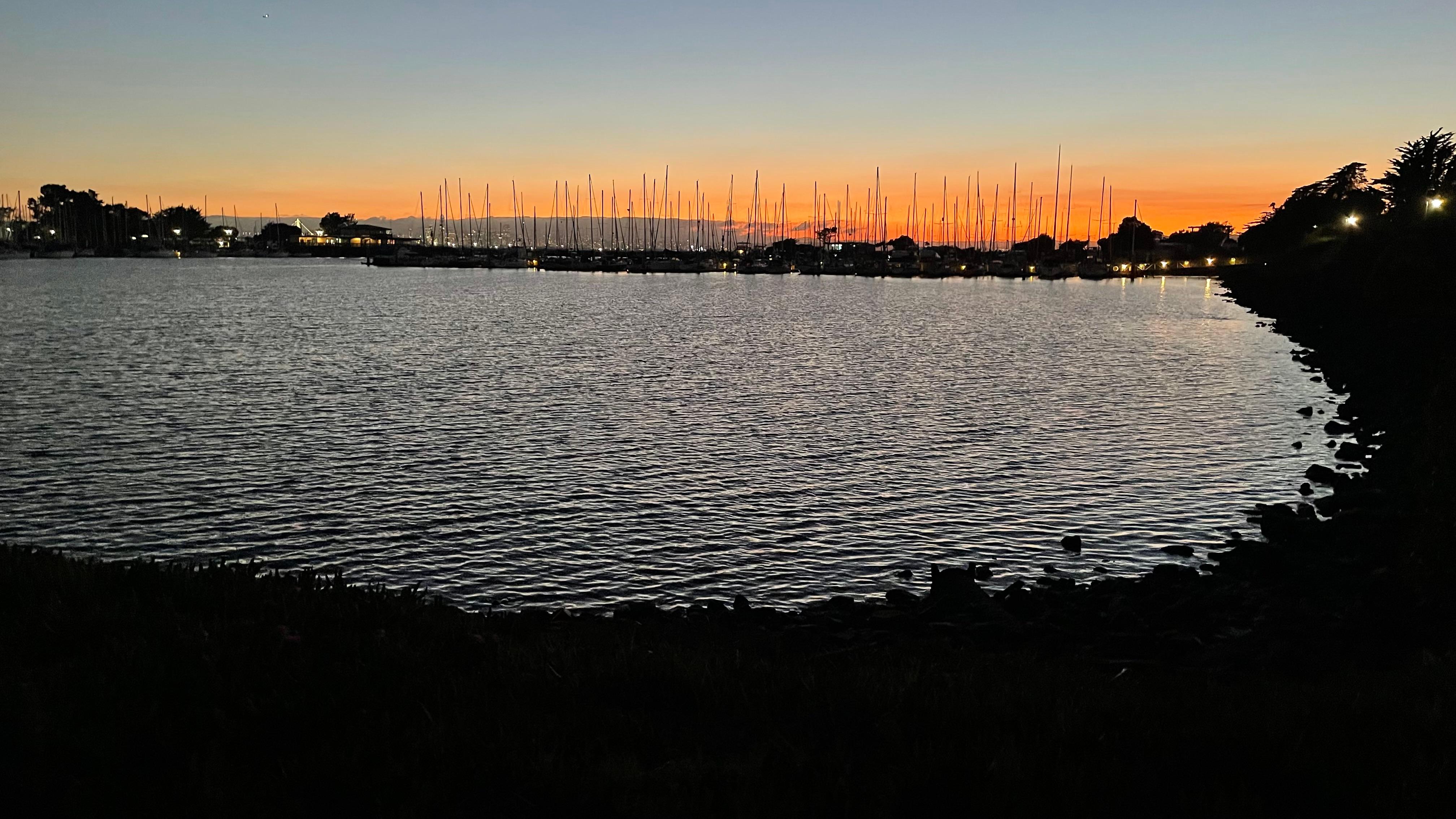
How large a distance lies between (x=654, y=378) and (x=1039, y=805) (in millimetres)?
45423

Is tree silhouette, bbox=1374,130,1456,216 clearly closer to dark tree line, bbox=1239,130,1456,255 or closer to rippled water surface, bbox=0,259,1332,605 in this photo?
dark tree line, bbox=1239,130,1456,255

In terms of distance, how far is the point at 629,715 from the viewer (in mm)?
8305

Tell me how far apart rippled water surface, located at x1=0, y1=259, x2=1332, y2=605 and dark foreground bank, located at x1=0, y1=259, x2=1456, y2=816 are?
6.93 m

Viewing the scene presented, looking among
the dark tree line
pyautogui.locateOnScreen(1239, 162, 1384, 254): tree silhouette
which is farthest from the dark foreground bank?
pyautogui.locateOnScreen(1239, 162, 1384, 254): tree silhouette

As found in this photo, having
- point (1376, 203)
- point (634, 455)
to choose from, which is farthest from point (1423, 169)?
point (634, 455)

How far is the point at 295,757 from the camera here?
7.36 meters

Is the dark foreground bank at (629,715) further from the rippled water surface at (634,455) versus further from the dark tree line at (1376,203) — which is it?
the dark tree line at (1376,203)

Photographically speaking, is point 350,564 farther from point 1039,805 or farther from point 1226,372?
point 1226,372

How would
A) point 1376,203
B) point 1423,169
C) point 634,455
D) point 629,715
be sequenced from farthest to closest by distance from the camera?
point 1376,203 < point 1423,169 < point 634,455 < point 629,715

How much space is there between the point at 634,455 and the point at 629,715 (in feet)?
74.9

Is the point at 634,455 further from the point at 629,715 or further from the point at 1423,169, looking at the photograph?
the point at 1423,169

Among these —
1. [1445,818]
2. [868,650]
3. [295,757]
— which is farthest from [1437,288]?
[295,757]

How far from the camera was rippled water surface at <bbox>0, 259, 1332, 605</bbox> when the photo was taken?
20641 mm

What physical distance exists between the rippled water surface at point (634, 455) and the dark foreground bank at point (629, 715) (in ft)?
22.8
